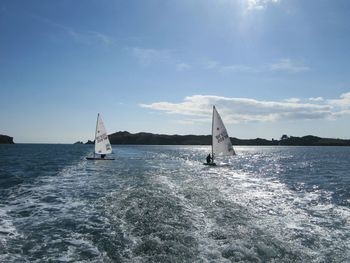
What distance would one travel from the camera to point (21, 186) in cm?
3303

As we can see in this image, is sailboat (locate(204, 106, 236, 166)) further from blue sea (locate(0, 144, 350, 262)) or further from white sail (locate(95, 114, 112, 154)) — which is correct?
blue sea (locate(0, 144, 350, 262))

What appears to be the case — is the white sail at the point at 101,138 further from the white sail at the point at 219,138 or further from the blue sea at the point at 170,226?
the blue sea at the point at 170,226

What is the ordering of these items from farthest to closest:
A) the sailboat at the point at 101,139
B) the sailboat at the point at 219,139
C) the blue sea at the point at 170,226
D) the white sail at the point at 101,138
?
the white sail at the point at 101,138 < the sailboat at the point at 101,139 < the sailboat at the point at 219,139 < the blue sea at the point at 170,226

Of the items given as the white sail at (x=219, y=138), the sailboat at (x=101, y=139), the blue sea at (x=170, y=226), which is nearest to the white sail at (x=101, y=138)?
the sailboat at (x=101, y=139)

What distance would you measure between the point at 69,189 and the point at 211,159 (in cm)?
4477

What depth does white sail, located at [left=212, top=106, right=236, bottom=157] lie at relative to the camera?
211 feet

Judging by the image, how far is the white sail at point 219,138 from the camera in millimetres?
64438

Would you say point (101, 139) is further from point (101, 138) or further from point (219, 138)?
point (219, 138)

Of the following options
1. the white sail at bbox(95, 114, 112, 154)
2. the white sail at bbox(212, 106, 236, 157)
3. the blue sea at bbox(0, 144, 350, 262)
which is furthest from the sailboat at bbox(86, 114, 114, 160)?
the blue sea at bbox(0, 144, 350, 262)

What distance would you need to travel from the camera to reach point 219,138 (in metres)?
65.4

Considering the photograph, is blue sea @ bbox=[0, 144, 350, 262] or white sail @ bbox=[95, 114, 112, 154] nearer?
blue sea @ bbox=[0, 144, 350, 262]

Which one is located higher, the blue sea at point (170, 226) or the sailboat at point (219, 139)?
the sailboat at point (219, 139)

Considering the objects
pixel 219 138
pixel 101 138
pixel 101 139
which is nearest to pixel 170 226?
pixel 219 138

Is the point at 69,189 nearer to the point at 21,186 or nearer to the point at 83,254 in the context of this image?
the point at 21,186
